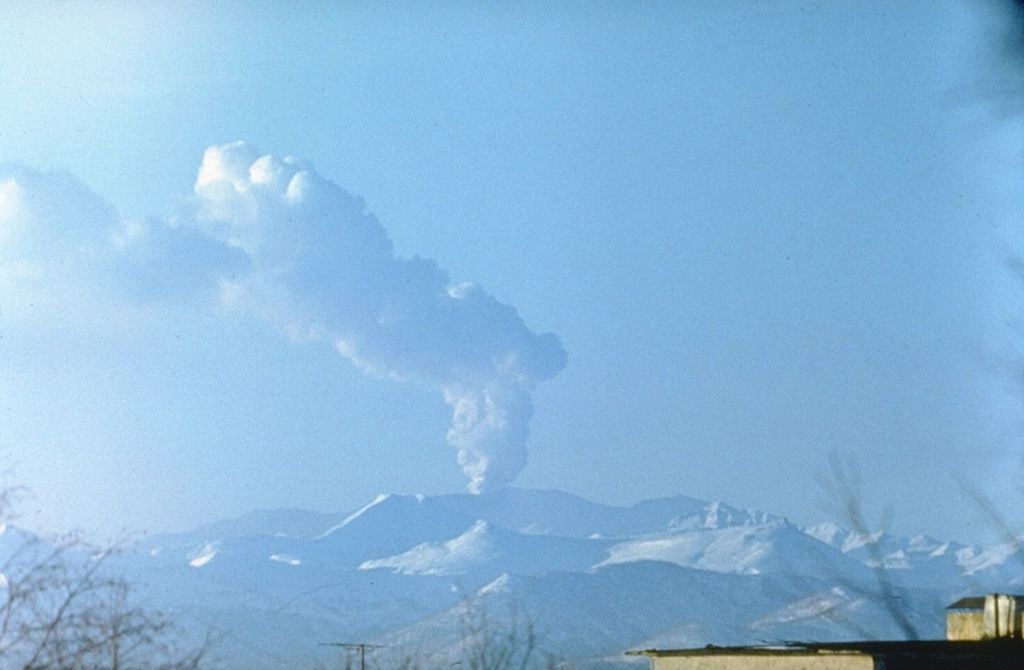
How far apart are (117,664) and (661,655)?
27031mm

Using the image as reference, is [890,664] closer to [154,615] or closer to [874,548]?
[874,548]

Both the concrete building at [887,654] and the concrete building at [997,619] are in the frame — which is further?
the concrete building at [997,619]

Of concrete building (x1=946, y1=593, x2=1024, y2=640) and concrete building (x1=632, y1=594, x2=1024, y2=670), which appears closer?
concrete building (x1=632, y1=594, x2=1024, y2=670)

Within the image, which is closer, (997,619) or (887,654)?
(887,654)

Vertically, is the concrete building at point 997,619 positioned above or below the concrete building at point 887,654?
above

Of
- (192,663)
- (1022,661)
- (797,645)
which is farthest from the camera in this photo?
(797,645)

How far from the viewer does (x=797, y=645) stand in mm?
31625

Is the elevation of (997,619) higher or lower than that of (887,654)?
higher

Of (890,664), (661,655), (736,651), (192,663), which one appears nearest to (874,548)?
(890,664)

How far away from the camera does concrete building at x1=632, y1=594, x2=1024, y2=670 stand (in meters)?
29.6

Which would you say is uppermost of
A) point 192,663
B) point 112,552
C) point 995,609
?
point 995,609

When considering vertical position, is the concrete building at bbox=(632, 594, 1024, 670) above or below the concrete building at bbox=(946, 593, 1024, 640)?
below

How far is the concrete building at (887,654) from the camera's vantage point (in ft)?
97.2

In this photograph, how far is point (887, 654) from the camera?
30172 millimetres
